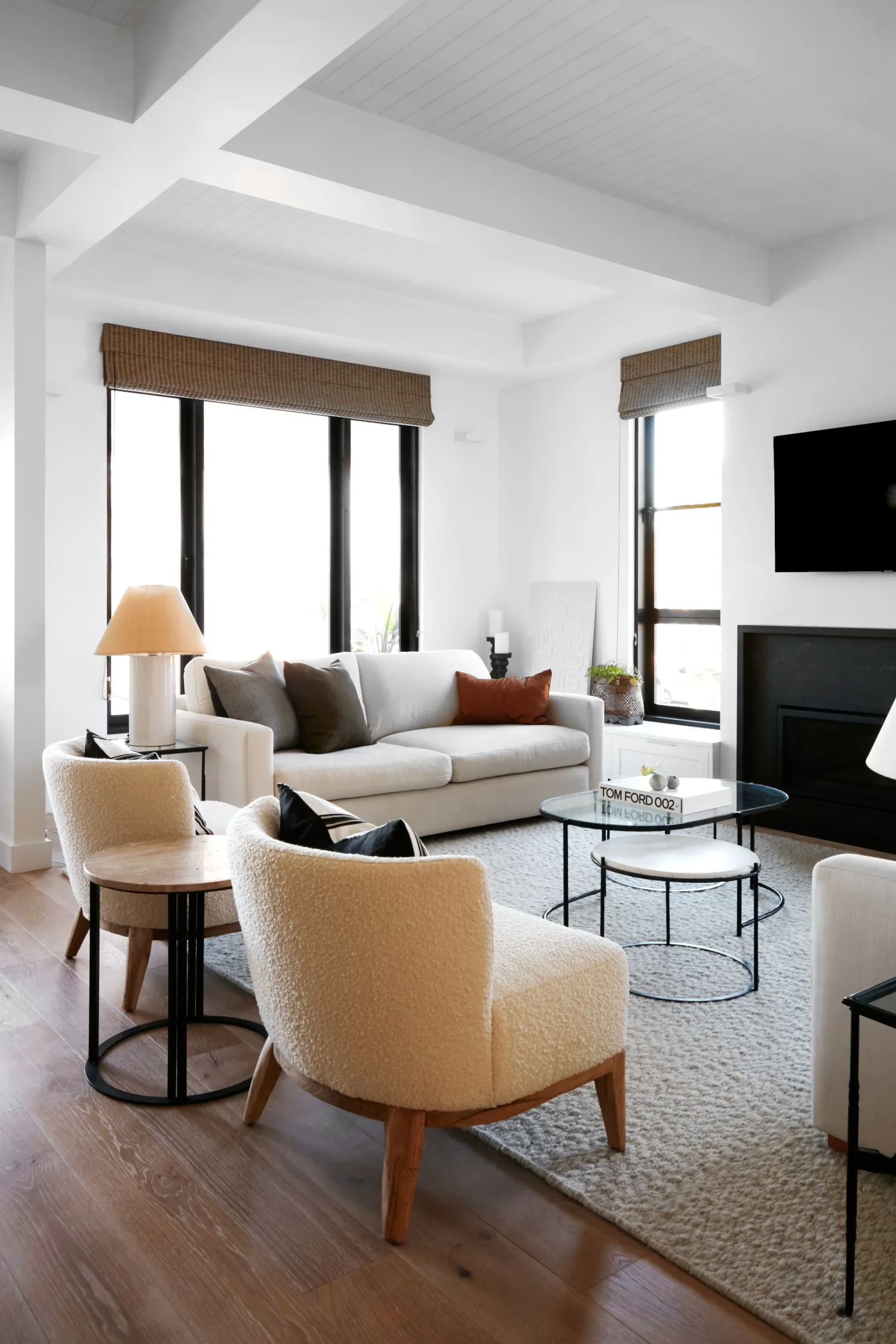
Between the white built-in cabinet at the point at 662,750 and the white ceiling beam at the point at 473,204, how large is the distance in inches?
84.5

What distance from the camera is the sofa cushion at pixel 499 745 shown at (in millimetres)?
4688

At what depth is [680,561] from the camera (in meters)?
5.83

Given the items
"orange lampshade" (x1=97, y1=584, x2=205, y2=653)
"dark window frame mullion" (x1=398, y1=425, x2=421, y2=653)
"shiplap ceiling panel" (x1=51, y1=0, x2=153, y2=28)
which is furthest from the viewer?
"dark window frame mullion" (x1=398, y1=425, x2=421, y2=653)

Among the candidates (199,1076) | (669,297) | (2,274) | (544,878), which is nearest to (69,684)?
(2,274)

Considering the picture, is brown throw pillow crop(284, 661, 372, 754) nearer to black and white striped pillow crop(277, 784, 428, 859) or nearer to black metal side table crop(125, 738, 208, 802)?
black metal side table crop(125, 738, 208, 802)

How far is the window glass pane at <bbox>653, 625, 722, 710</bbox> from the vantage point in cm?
570

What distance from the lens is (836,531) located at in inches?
180

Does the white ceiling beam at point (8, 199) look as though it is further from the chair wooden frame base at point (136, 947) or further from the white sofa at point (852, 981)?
the white sofa at point (852, 981)

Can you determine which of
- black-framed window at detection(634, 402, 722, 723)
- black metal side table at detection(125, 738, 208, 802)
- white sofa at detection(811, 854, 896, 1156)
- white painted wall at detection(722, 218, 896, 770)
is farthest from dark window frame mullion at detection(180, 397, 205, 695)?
white sofa at detection(811, 854, 896, 1156)

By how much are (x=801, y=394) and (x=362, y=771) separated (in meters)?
2.69

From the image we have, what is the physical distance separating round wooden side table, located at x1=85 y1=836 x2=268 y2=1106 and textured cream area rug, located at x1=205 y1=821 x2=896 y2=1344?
0.64 meters

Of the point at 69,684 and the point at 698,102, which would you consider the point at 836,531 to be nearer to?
the point at 698,102

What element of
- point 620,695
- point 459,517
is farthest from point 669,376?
point 620,695

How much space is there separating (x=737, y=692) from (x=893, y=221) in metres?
2.23
